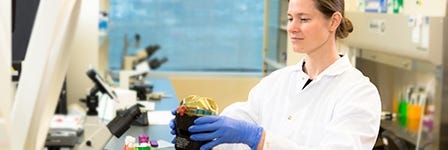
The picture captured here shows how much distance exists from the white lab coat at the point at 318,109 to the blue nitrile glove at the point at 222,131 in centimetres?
4

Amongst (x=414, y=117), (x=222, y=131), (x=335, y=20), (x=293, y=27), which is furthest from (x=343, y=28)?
(x=414, y=117)

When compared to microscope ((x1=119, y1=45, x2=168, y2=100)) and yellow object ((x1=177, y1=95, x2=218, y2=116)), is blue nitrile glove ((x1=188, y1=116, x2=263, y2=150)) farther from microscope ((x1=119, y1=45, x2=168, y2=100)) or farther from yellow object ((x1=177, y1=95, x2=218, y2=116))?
microscope ((x1=119, y1=45, x2=168, y2=100))

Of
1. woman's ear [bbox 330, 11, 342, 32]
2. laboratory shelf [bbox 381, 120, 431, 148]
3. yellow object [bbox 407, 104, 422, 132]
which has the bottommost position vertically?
laboratory shelf [bbox 381, 120, 431, 148]

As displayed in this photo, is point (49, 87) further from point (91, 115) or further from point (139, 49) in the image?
point (139, 49)

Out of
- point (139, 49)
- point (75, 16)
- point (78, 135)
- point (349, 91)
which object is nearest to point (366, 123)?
point (349, 91)

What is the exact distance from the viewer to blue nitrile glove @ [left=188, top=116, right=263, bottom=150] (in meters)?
1.30

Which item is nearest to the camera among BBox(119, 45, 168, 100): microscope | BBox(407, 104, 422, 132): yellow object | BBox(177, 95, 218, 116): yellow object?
BBox(177, 95, 218, 116): yellow object

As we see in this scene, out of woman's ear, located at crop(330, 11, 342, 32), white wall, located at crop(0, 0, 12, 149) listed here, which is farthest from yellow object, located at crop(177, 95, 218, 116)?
white wall, located at crop(0, 0, 12, 149)

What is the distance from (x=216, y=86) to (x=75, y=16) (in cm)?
413

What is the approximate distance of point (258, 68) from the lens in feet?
17.5

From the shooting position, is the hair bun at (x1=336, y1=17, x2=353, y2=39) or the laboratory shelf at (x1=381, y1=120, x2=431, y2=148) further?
the laboratory shelf at (x1=381, y1=120, x2=431, y2=148)

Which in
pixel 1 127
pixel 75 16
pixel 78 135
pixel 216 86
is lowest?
pixel 216 86

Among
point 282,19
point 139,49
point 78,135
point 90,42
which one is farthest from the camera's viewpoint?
point 139,49

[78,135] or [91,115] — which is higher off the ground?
[78,135]
